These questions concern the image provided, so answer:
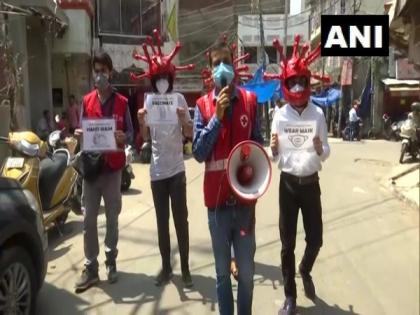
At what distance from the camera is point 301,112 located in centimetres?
404

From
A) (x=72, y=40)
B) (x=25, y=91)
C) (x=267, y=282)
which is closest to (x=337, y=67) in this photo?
(x=72, y=40)

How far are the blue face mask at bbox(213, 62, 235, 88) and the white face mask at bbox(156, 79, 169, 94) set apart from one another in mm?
1429

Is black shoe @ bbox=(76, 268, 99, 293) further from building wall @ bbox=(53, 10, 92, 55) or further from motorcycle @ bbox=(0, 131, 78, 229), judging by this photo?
building wall @ bbox=(53, 10, 92, 55)

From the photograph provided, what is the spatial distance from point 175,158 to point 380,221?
11.7 ft

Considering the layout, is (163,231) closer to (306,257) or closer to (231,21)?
(306,257)

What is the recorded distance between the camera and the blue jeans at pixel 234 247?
352 centimetres

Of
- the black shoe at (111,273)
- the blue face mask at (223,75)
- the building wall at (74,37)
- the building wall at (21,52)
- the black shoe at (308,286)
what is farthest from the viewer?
the building wall at (74,37)

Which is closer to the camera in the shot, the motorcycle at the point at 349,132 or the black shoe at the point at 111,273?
the black shoe at the point at 111,273

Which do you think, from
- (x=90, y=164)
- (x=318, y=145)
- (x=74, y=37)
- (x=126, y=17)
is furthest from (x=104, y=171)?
(x=126, y=17)

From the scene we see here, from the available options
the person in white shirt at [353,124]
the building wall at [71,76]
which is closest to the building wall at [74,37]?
the building wall at [71,76]

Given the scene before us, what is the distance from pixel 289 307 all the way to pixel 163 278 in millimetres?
1330

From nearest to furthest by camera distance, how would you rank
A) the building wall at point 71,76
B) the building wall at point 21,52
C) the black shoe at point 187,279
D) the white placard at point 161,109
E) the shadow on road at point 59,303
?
the shadow on road at point 59,303 → the white placard at point 161,109 → the black shoe at point 187,279 → the building wall at point 21,52 → the building wall at point 71,76

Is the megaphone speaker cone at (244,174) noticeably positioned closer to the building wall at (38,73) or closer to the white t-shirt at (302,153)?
the white t-shirt at (302,153)

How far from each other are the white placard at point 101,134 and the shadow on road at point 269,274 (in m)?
1.73
